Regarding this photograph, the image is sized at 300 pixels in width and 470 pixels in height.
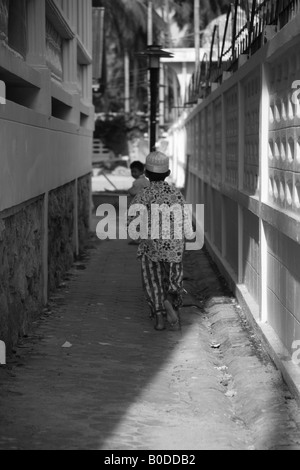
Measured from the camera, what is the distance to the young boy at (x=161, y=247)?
8586mm

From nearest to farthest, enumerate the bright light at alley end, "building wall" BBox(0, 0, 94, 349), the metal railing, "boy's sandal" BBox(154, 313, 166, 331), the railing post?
the metal railing
"building wall" BBox(0, 0, 94, 349)
the railing post
"boy's sandal" BBox(154, 313, 166, 331)
the bright light at alley end

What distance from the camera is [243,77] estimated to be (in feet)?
30.1

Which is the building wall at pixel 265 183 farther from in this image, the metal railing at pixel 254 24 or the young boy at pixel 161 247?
the young boy at pixel 161 247

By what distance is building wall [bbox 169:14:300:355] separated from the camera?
6367mm

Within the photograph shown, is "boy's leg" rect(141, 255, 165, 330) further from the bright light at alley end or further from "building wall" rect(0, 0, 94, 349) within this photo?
the bright light at alley end

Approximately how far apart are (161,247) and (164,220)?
256mm

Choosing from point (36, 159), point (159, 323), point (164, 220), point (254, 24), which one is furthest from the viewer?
point (254, 24)

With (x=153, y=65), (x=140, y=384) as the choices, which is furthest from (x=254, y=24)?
(x=153, y=65)

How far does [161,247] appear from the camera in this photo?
28.4 ft

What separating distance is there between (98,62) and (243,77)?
1816cm

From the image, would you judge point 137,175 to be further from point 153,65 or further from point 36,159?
point 36,159

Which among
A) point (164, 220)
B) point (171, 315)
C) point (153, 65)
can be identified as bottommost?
point (171, 315)

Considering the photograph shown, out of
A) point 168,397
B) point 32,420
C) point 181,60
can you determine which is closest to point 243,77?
point 168,397

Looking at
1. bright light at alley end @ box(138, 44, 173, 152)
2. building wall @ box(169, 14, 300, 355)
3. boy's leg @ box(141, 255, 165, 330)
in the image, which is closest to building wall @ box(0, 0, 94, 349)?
boy's leg @ box(141, 255, 165, 330)
